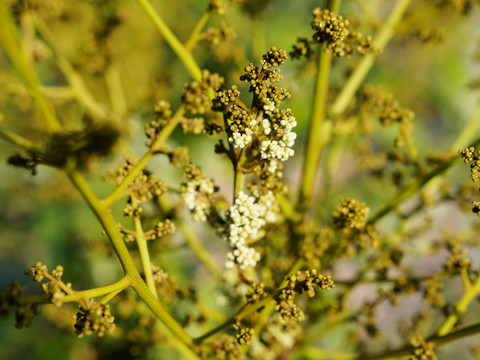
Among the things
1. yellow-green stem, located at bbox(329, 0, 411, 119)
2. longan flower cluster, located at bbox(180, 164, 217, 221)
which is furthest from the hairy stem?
yellow-green stem, located at bbox(329, 0, 411, 119)

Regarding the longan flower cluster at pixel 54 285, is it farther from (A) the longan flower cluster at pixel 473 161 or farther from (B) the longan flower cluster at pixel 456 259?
(B) the longan flower cluster at pixel 456 259

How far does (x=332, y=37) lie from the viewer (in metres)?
1.13

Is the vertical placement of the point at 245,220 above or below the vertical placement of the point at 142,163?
below

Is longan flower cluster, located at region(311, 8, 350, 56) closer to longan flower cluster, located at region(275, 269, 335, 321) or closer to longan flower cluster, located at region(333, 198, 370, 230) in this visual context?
longan flower cluster, located at region(333, 198, 370, 230)

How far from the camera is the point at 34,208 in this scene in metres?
3.51

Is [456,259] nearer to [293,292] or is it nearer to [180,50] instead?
[293,292]

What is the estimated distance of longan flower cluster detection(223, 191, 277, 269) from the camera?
1.09 m

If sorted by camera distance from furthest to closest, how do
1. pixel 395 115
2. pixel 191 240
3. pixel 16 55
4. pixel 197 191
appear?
pixel 191 240
pixel 395 115
pixel 197 191
pixel 16 55

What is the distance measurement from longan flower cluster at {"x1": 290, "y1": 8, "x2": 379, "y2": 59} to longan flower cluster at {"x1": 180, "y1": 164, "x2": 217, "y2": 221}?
453 millimetres

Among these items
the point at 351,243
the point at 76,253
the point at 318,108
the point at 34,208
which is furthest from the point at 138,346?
the point at 34,208

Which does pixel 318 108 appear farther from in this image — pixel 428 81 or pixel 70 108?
pixel 428 81

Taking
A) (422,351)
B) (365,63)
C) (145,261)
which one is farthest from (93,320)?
(365,63)

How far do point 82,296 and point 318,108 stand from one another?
911 mm

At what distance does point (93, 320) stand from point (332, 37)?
0.90 m
